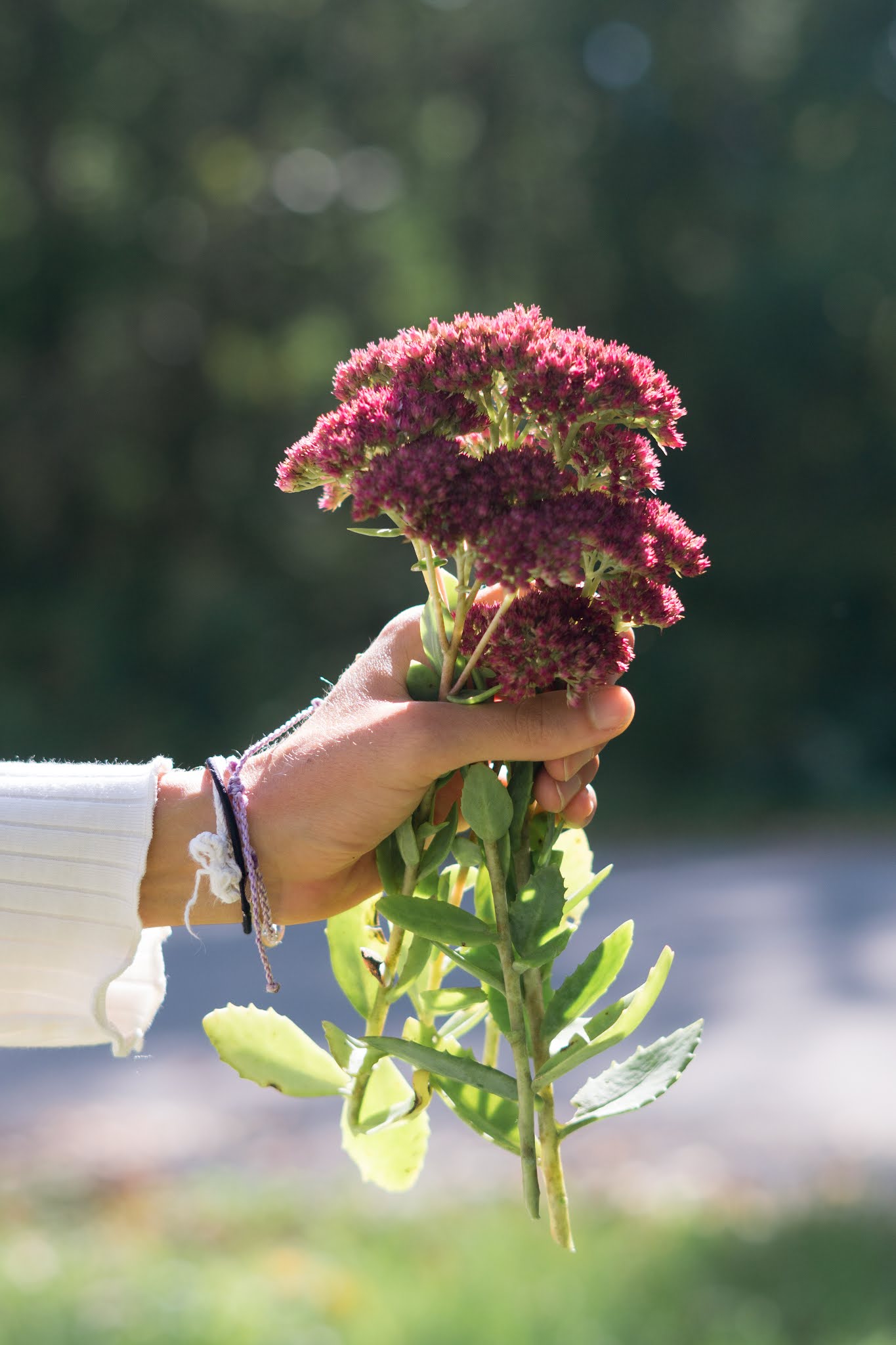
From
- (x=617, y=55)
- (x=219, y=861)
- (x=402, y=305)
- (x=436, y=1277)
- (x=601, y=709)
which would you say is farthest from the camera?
(x=617, y=55)

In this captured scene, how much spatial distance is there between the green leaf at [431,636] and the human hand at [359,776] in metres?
0.04

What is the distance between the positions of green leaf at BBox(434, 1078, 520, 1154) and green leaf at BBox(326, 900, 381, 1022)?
97 mm

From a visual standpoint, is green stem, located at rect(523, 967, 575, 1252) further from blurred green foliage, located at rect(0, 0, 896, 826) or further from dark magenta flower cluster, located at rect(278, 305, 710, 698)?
blurred green foliage, located at rect(0, 0, 896, 826)

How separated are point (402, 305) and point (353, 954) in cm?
739

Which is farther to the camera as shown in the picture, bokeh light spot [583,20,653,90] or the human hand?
bokeh light spot [583,20,653,90]

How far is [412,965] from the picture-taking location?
95 centimetres

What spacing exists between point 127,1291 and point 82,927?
6.16ft

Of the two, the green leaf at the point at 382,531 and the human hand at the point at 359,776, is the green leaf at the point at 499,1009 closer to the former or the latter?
the human hand at the point at 359,776

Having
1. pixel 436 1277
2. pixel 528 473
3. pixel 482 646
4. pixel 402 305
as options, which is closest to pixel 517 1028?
pixel 482 646

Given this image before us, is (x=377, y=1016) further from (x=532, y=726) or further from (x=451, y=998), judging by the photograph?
(x=532, y=726)

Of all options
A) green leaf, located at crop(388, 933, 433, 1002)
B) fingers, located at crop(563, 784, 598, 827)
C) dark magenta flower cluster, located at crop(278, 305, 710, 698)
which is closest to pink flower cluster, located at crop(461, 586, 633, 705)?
dark magenta flower cluster, located at crop(278, 305, 710, 698)

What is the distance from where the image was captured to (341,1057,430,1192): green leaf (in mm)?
998

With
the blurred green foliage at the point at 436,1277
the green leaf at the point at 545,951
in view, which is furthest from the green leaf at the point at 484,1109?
the blurred green foliage at the point at 436,1277

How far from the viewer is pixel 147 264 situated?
844 cm
